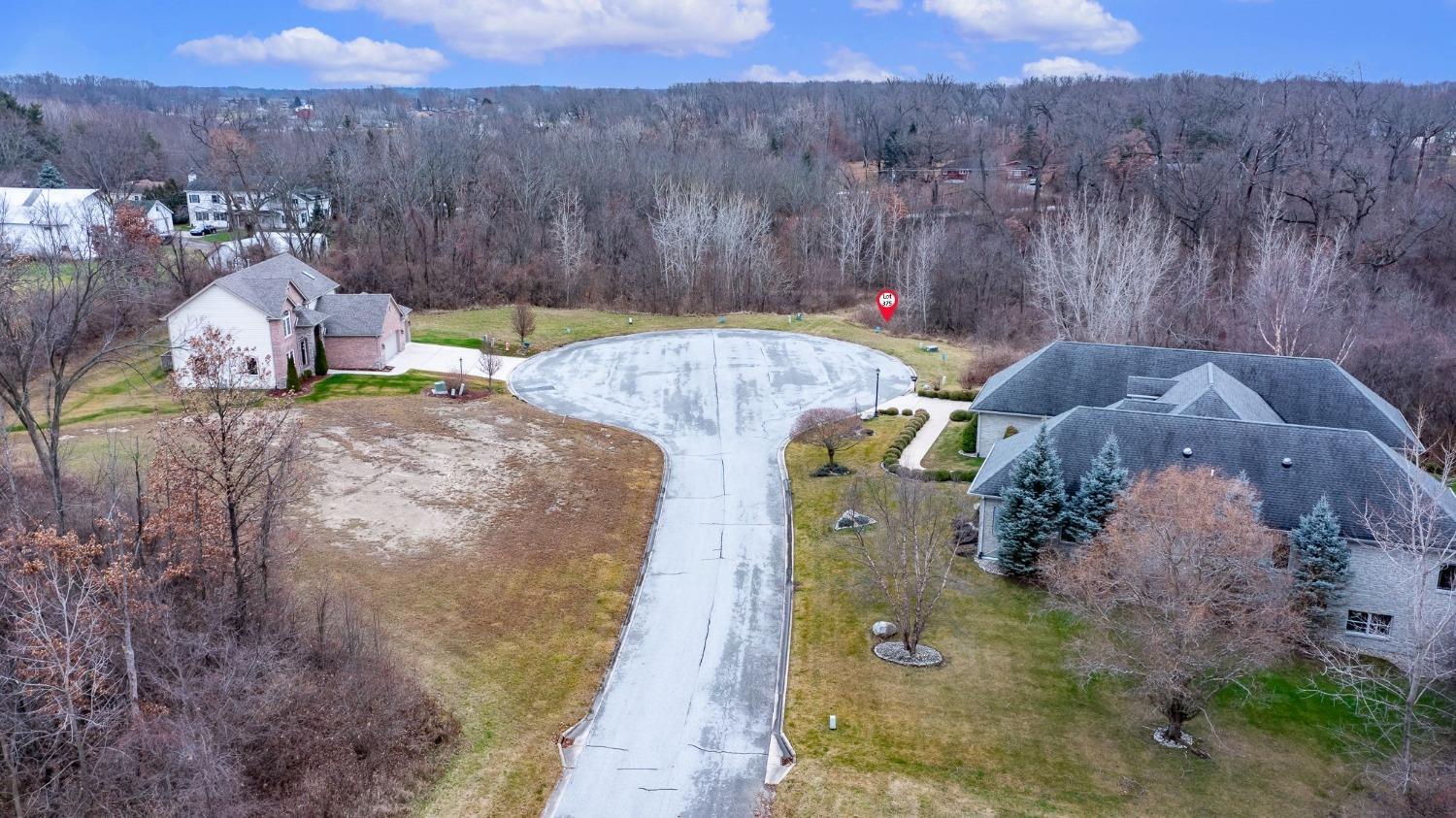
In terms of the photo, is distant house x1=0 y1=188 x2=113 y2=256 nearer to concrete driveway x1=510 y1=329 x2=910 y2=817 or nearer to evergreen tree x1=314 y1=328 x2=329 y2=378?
evergreen tree x1=314 y1=328 x2=329 y2=378

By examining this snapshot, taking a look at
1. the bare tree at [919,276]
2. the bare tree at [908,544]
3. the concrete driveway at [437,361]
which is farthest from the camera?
the bare tree at [919,276]

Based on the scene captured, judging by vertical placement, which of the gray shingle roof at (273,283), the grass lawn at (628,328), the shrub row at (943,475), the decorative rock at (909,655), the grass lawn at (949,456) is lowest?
the decorative rock at (909,655)

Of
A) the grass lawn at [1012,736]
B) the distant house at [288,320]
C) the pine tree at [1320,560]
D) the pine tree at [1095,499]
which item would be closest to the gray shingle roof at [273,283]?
the distant house at [288,320]

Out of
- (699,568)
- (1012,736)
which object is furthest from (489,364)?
(1012,736)

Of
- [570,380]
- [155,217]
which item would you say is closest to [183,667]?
[570,380]

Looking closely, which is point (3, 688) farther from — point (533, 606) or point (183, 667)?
point (533, 606)

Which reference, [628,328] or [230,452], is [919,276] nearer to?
[628,328]

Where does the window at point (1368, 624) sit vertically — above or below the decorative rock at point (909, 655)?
above

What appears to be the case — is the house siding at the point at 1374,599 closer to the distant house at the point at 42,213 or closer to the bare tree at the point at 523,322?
the bare tree at the point at 523,322
